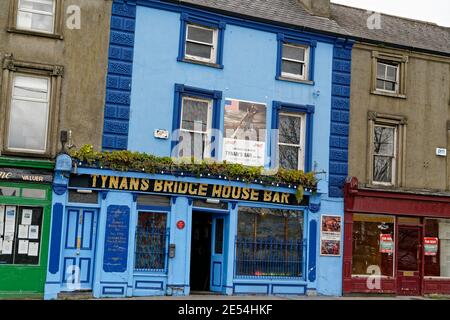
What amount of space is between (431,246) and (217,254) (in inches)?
290

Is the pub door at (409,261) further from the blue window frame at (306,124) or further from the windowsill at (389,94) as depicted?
the windowsill at (389,94)

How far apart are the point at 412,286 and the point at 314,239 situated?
3.94 m

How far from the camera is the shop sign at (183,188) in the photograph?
599 inches

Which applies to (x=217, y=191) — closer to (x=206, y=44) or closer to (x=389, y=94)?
(x=206, y=44)

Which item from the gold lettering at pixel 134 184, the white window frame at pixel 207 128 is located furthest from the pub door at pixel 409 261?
the gold lettering at pixel 134 184

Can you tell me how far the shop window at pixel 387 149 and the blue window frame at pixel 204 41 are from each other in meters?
5.43

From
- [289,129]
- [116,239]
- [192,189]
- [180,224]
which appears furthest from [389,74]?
[116,239]

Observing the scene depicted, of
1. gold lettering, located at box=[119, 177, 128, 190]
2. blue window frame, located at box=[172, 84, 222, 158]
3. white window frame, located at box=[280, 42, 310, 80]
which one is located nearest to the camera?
gold lettering, located at box=[119, 177, 128, 190]

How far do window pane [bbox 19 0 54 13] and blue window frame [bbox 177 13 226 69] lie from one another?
11.8ft

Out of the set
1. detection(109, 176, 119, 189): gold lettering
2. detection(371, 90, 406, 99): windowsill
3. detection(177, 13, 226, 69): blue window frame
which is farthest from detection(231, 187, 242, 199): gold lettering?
detection(371, 90, 406, 99): windowsill

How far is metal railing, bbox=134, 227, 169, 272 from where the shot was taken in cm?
1576

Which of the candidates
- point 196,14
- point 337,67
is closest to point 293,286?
point 337,67

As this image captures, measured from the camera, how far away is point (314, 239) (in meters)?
17.7

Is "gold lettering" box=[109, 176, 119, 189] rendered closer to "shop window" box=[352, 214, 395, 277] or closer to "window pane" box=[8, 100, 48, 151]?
"window pane" box=[8, 100, 48, 151]
